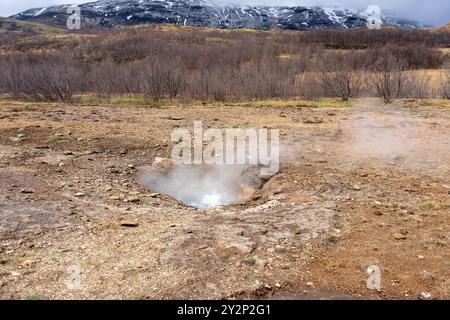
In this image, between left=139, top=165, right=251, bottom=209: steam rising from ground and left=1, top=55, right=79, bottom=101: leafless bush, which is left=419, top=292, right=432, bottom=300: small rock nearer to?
left=139, top=165, right=251, bottom=209: steam rising from ground

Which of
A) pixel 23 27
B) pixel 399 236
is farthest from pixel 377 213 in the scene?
pixel 23 27

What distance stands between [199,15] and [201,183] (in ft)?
556

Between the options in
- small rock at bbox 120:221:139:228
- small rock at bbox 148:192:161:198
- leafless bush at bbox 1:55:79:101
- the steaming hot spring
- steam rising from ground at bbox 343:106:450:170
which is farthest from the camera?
leafless bush at bbox 1:55:79:101

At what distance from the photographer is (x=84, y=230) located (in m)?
5.15

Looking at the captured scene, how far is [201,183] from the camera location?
7.70 meters

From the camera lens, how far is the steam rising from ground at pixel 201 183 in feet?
23.2

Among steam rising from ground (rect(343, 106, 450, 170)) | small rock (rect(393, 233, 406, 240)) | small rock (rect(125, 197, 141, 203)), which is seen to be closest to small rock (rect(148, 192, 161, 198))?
small rock (rect(125, 197, 141, 203))

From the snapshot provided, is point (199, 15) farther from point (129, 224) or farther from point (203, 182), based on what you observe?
point (129, 224)

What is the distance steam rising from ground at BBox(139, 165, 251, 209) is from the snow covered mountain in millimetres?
140533

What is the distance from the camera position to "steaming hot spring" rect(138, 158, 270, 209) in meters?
7.08
